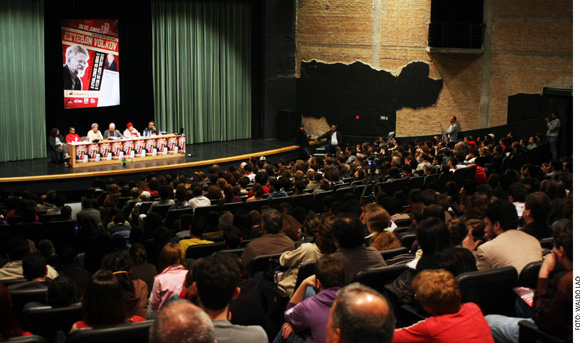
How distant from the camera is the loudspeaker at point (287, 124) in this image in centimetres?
2022

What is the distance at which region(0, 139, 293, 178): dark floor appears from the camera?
1476 cm

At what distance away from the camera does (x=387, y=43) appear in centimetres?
1953

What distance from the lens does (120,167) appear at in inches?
600

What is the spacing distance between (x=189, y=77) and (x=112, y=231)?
12.2 metres

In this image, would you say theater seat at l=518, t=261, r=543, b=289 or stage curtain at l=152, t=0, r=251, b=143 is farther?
stage curtain at l=152, t=0, r=251, b=143

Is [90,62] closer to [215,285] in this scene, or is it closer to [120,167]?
[120,167]

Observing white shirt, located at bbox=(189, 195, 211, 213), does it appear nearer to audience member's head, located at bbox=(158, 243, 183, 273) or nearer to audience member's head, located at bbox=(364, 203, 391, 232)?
audience member's head, located at bbox=(364, 203, 391, 232)

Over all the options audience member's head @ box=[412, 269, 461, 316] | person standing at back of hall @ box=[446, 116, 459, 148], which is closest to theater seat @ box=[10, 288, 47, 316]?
audience member's head @ box=[412, 269, 461, 316]

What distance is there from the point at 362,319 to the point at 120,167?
44.0 feet

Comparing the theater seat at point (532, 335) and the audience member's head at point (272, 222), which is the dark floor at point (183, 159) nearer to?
the audience member's head at point (272, 222)

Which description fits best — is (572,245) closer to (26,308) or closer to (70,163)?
(26,308)

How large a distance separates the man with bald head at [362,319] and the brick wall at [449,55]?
17.4 m

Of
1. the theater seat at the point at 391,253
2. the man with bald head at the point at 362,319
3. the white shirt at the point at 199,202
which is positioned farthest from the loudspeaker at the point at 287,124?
the man with bald head at the point at 362,319

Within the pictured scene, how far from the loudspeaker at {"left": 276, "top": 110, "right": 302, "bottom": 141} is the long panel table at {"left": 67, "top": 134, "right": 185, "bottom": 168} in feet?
13.6
